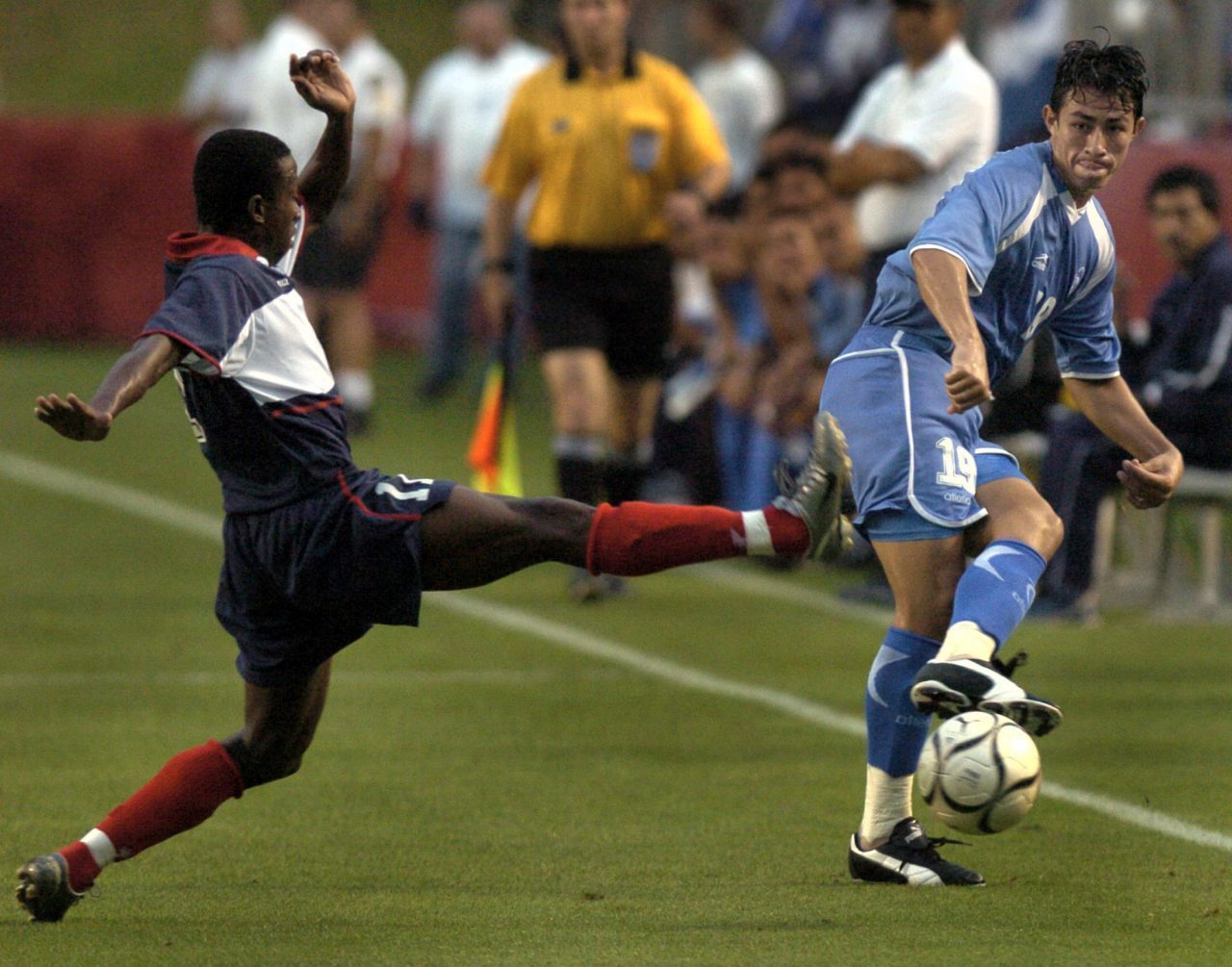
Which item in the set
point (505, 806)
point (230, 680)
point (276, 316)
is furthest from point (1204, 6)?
point (276, 316)

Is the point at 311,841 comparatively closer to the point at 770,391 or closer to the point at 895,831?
the point at 895,831

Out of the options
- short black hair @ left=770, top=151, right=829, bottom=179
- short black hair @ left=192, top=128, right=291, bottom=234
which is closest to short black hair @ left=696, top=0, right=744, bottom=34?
short black hair @ left=770, top=151, right=829, bottom=179

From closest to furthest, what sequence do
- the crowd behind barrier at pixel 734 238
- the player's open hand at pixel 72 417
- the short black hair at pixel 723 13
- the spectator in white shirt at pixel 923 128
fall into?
the player's open hand at pixel 72 417 → the spectator in white shirt at pixel 923 128 → the crowd behind barrier at pixel 734 238 → the short black hair at pixel 723 13

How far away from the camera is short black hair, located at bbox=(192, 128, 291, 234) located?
5.27 meters

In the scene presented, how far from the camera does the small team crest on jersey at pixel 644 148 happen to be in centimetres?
1042

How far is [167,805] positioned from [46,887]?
317 mm

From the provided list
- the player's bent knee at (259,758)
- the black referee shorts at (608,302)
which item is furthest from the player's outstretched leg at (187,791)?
the black referee shorts at (608,302)

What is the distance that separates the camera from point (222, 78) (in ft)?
67.3

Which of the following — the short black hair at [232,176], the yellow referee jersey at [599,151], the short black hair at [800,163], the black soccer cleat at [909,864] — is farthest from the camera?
the short black hair at [800,163]

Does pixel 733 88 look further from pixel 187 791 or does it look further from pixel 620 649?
pixel 187 791

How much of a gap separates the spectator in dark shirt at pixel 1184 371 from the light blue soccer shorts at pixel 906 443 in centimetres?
419

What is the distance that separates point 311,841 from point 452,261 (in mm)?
12211

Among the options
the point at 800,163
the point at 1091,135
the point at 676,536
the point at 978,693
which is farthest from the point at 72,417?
the point at 800,163

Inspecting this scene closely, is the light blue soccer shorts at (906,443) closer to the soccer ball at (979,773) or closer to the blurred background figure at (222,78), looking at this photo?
the soccer ball at (979,773)
